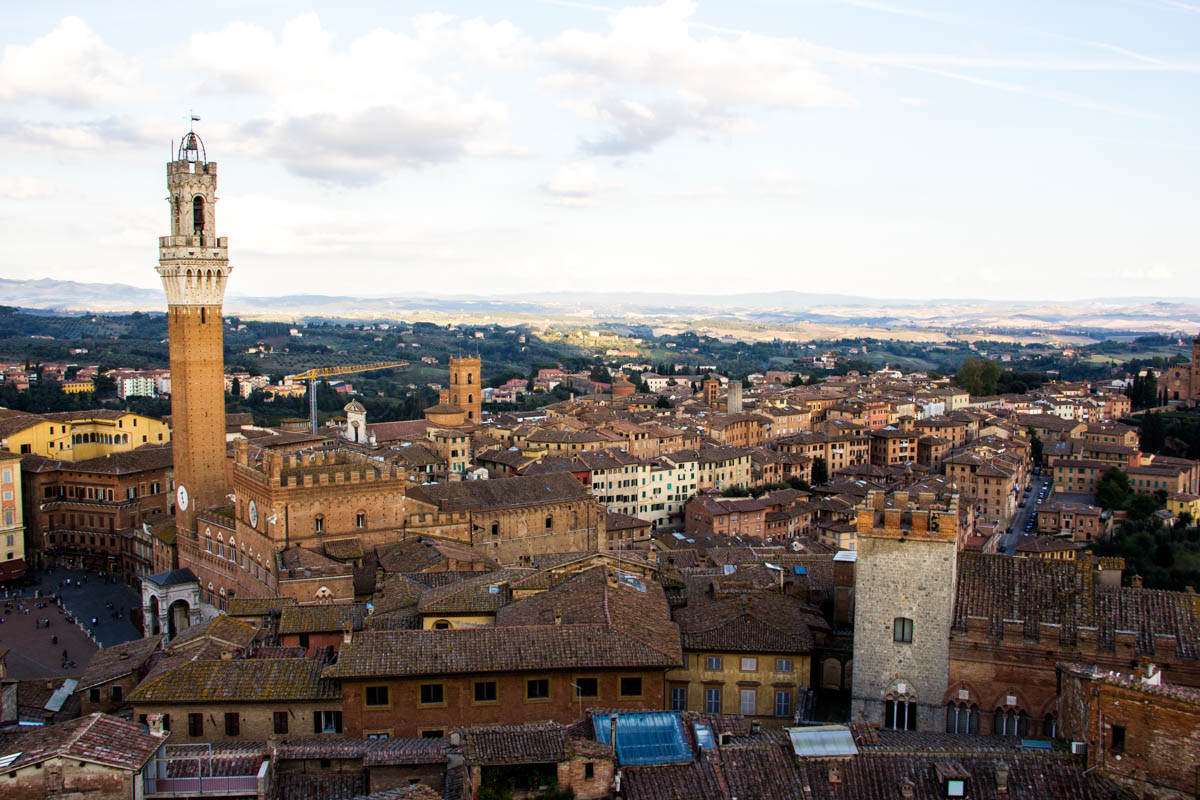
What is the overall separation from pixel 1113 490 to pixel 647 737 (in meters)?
68.3

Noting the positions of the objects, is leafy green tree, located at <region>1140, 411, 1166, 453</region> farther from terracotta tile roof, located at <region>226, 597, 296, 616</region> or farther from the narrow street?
terracotta tile roof, located at <region>226, 597, 296, 616</region>

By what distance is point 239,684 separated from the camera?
2092cm

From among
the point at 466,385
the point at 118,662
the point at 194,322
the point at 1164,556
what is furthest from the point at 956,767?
the point at 466,385

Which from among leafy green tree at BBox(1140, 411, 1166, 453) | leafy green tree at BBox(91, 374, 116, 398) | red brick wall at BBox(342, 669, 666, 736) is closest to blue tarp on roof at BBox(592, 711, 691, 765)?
red brick wall at BBox(342, 669, 666, 736)

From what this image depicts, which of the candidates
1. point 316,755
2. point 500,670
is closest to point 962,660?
point 500,670

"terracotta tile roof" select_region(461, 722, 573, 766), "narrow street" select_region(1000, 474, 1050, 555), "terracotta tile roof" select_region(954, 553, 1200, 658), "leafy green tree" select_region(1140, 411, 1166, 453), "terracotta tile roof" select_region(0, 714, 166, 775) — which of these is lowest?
"narrow street" select_region(1000, 474, 1050, 555)

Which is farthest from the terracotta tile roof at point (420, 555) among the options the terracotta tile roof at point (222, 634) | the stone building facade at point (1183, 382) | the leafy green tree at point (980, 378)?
the leafy green tree at point (980, 378)

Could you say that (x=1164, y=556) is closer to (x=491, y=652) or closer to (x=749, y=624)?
(x=749, y=624)

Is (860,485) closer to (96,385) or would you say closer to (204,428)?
(204,428)

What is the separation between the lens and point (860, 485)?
261ft

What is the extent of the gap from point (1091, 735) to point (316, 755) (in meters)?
11.9

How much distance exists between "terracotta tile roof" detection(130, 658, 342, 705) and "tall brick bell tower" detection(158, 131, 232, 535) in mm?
27278

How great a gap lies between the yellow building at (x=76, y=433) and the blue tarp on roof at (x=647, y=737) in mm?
53636

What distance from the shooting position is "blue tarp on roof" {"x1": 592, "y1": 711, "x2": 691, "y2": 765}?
16516 mm
